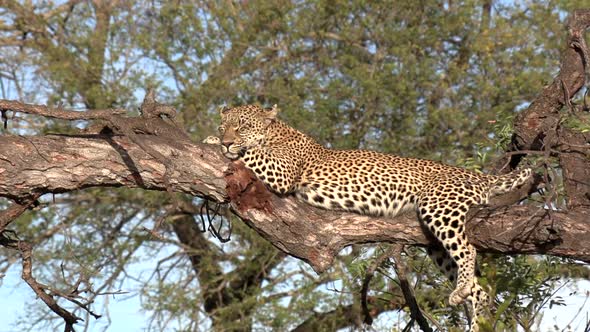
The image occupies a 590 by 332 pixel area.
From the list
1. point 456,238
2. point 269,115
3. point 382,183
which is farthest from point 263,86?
point 456,238

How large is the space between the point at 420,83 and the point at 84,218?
601cm

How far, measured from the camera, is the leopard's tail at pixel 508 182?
23.7 ft

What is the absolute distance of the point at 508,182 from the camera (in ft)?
23.8

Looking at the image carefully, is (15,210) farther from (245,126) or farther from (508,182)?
(508,182)

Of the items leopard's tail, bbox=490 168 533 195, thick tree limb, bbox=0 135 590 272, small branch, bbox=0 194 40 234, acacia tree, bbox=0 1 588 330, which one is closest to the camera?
thick tree limb, bbox=0 135 590 272

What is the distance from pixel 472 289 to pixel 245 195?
1781 mm

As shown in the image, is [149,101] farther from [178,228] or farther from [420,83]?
[178,228]

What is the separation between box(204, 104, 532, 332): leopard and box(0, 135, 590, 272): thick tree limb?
179mm

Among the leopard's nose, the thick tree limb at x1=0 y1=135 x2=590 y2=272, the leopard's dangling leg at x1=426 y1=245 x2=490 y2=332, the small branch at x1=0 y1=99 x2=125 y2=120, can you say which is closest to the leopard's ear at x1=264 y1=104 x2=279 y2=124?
A: the leopard's nose

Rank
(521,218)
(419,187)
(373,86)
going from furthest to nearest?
(373,86), (419,187), (521,218)

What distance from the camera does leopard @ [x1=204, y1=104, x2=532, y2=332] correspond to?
6.65 m

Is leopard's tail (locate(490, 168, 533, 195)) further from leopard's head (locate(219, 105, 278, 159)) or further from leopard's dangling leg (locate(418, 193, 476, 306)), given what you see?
leopard's head (locate(219, 105, 278, 159))

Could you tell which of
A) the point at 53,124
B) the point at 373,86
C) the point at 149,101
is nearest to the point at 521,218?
the point at 149,101

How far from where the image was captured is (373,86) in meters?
14.2
